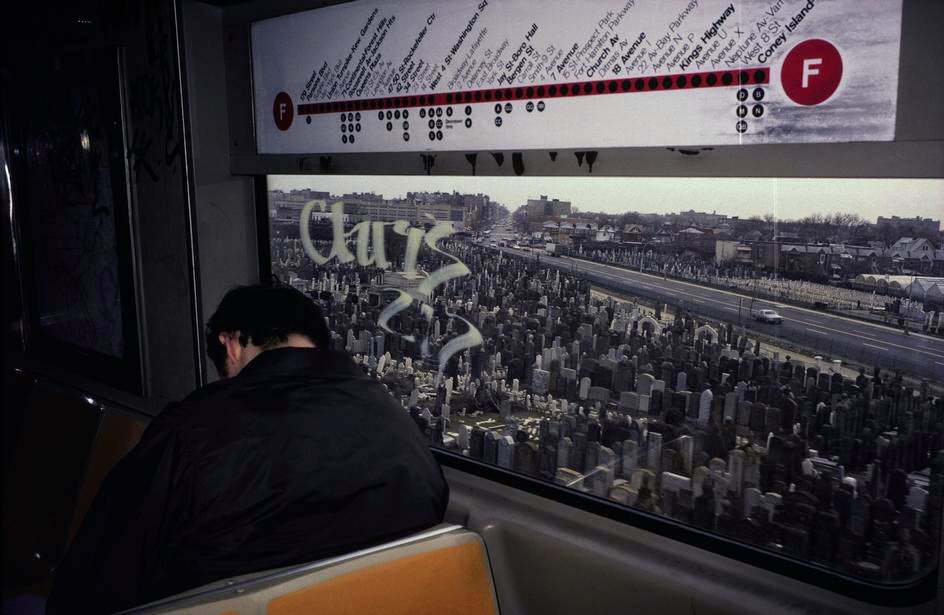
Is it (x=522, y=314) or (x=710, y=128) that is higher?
(x=710, y=128)

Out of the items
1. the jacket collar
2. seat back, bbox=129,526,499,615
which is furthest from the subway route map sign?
seat back, bbox=129,526,499,615

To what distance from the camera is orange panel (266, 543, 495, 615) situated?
3.97 feet

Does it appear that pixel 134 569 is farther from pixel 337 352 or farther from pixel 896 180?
pixel 896 180

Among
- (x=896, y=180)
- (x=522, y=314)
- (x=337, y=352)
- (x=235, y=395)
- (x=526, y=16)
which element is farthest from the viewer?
(x=522, y=314)

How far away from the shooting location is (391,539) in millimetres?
1452

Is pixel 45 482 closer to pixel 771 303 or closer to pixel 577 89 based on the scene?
pixel 577 89

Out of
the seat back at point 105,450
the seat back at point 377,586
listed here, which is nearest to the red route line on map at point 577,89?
the seat back at point 377,586

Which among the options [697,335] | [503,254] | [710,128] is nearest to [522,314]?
[503,254]

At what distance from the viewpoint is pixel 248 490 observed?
135 cm

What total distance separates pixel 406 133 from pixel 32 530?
205 centimetres

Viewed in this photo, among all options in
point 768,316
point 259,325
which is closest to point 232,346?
point 259,325

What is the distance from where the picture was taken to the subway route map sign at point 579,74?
131 cm

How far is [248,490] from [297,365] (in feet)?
0.94

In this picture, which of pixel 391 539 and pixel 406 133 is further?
pixel 406 133
